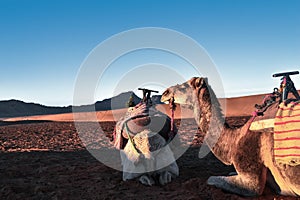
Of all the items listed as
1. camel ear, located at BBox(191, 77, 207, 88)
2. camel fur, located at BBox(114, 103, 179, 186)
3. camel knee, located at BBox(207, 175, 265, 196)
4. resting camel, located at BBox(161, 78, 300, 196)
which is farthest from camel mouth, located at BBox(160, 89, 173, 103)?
camel knee, located at BBox(207, 175, 265, 196)

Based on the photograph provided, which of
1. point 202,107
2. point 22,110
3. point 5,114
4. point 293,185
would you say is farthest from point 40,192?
point 22,110

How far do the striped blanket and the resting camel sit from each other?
0.20 metres

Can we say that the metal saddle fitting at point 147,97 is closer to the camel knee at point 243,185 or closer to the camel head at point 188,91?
the camel head at point 188,91

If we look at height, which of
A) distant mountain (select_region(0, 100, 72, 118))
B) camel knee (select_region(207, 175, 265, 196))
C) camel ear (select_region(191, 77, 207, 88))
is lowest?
camel knee (select_region(207, 175, 265, 196))

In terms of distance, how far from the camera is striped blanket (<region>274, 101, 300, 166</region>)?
4.37 meters

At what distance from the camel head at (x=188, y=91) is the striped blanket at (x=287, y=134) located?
1.52 m

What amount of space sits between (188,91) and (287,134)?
202cm

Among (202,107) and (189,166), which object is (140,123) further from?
(189,166)

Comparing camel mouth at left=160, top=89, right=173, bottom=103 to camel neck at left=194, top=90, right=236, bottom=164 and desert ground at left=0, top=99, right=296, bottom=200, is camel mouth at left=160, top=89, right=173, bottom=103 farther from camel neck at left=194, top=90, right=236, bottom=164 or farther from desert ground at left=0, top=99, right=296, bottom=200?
desert ground at left=0, top=99, right=296, bottom=200

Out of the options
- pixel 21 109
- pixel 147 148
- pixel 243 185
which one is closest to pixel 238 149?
pixel 243 185

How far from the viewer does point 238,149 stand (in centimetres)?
520

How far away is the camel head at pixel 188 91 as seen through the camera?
231 inches

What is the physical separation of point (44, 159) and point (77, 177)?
3102 millimetres

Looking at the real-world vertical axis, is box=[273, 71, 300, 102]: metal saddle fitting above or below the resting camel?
above
